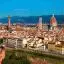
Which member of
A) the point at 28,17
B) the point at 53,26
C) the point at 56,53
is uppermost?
the point at 28,17

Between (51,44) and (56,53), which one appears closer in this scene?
(56,53)

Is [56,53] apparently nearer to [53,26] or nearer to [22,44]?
[22,44]

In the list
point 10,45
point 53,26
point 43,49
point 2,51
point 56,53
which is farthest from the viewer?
point 53,26

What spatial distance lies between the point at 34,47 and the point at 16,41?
1862 millimetres

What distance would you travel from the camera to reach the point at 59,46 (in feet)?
57.8

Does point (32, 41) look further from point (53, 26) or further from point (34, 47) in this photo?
point (53, 26)

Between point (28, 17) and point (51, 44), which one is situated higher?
point (28, 17)

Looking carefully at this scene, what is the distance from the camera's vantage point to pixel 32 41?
20375 millimetres

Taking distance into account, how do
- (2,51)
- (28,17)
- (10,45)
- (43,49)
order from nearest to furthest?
(2,51) → (43,49) → (10,45) → (28,17)

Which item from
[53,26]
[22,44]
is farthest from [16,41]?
[53,26]

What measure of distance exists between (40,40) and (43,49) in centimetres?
248

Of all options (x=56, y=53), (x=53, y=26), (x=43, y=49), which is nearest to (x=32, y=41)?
(x=43, y=49)

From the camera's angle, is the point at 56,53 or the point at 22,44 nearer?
the point at 56,53

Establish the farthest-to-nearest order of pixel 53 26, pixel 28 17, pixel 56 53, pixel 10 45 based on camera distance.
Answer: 1. pixel 28 17
2. pixel 53 26
3. pixel 10 45
4. pixel 56 53
